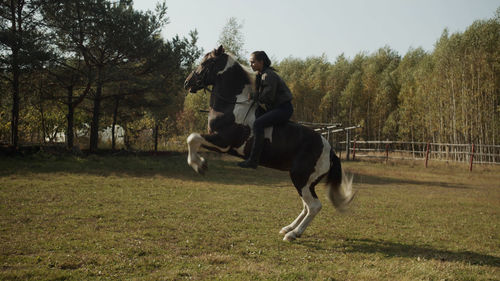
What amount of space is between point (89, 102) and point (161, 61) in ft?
20.8

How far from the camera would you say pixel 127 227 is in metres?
6.27

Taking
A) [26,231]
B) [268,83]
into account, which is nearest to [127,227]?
[26,231]

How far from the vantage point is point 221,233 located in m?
6.15

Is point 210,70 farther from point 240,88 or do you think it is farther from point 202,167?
point 202,167

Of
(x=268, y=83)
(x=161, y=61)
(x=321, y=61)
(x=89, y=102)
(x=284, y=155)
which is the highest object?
(x=321, y=61)

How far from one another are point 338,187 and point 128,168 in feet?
42.3

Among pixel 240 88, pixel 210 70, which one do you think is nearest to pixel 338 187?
pixel 240 88

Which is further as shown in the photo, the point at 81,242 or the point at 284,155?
the point at 284,155

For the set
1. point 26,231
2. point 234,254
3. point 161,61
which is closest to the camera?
point 234,254

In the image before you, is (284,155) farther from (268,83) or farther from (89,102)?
(89,102)

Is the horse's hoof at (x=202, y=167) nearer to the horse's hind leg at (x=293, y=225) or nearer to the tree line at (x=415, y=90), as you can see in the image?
the horse's hind leg at (x=293, y=225)

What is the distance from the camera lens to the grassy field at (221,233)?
14.2ft

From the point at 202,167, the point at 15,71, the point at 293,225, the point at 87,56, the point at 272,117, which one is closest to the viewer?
the point at 202,167

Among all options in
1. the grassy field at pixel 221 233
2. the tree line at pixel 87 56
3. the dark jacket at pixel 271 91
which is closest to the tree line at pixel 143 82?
the tree line at pixel 87 56
